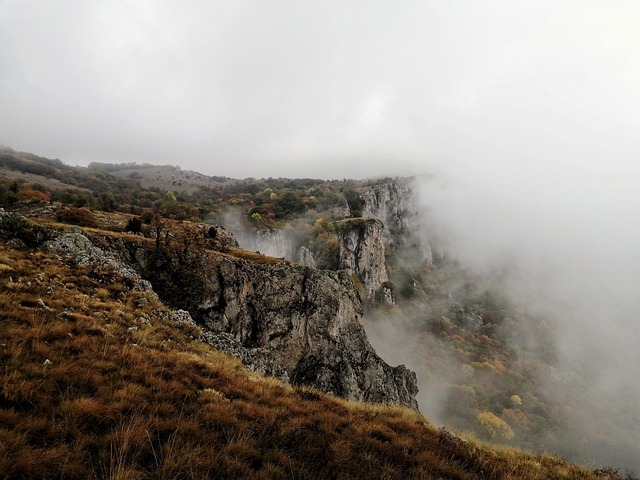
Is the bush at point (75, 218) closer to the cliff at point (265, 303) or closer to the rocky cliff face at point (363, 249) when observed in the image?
the cliff at point (265, 303)

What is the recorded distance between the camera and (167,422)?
6207mm

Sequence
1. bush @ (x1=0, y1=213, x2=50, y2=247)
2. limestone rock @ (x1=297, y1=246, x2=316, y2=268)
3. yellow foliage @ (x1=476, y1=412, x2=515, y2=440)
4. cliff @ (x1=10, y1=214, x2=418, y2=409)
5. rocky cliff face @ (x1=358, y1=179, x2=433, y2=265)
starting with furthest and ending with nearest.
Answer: rocky cliff face @ (x1=358, y1=179, x2=433, y2=265), limestone rock @ (x1=297, y1=246, x2=316, y2=268), yellow foliage @ (x1=476, y1=412, x2=515, y2=440), cliff @ (x1=10, y1=214, x2=418, y2=409), bush @ (x1=0, y1=213, x2=50, y2=247)

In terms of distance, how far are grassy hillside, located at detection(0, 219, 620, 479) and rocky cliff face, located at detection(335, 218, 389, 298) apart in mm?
101936

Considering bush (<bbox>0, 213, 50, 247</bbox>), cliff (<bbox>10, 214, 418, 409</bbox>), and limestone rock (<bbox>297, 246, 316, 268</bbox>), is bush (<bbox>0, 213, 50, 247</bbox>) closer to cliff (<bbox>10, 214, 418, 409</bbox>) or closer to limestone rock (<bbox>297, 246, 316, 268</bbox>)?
cliff (<bbox>10, 214, 418, 409</bbox>)

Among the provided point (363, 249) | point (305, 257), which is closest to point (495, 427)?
point (363, 249)

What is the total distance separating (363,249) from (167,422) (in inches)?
4390

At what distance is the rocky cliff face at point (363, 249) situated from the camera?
11469 cm

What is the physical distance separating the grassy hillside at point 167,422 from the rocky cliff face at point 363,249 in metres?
102

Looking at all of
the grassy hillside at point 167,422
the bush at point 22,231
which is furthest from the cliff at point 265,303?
the grassy hillside at point 167,422

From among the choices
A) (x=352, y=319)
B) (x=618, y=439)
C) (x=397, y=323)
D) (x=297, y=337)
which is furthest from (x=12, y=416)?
(x=618, y=439)

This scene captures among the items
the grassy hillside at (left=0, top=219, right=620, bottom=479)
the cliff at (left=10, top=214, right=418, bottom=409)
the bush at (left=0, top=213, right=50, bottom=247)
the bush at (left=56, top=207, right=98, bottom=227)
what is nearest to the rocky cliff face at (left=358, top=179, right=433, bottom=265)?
the cliff at (left=10, top=214, right=418, bottom=409)

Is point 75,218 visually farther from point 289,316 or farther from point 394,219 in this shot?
point 394,219

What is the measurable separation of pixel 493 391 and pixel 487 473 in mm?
117683

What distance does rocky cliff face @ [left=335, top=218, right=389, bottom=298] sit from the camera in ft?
376
